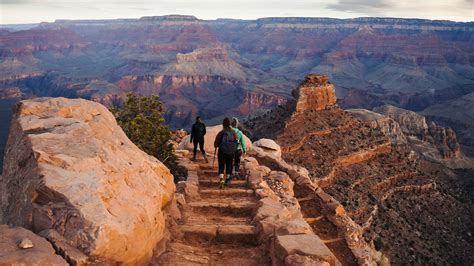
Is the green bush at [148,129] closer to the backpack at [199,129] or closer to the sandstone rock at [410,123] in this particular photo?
the backpack at [199,129]

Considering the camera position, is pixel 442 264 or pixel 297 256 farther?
pixel 442 264

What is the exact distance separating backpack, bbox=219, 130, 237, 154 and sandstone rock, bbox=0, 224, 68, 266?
7.93 metres

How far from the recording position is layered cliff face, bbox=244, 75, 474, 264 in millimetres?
34094

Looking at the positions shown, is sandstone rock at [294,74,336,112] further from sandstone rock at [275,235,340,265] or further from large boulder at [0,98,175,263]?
sandstone rock at [275,235,340,265]

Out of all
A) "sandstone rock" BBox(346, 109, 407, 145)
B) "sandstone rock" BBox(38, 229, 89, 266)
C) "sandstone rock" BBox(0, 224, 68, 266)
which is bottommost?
"sandstone rock" BBox(346, 109, 407, 145)

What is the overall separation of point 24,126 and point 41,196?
2567mm

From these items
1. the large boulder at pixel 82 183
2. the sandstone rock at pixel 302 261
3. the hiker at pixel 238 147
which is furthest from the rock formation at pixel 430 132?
the large boulder at pixel 82 183

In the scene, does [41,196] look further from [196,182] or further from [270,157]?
[270,157]

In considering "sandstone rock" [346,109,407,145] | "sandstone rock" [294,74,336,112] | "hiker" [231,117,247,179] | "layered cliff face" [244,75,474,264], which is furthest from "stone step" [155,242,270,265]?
Result: "sandstone rock" [346,109,407,145]

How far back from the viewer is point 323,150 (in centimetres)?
4675

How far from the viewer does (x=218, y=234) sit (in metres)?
10.7

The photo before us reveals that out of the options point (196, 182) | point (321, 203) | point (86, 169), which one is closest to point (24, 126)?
point (86, 169)

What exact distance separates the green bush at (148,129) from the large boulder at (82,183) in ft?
20.9

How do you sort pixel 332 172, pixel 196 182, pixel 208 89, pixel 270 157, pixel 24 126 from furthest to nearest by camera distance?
pixel 208 89 → pixel 332 172 → pixel 270 157 → pixel 196 182 → pixel 24 126
